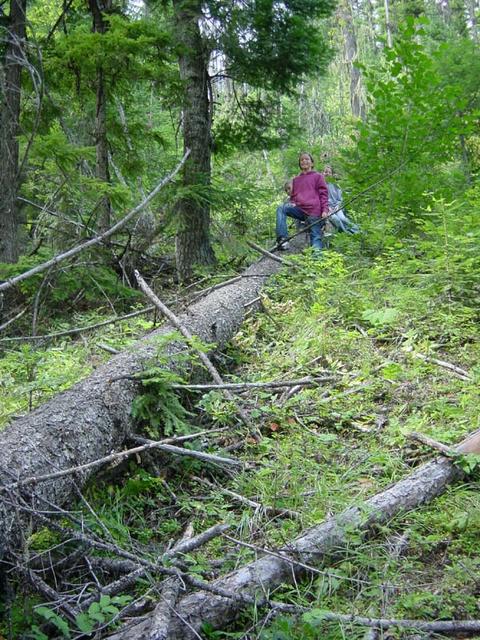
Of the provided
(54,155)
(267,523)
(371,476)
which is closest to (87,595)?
(267,523)

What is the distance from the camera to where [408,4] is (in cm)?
2522

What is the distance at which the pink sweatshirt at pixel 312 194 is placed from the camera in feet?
31.6

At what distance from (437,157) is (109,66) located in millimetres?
4660

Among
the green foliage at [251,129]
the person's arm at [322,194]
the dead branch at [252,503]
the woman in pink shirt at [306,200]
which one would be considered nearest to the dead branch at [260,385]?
the dead branch at [252,503]

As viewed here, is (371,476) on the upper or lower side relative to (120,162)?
lower

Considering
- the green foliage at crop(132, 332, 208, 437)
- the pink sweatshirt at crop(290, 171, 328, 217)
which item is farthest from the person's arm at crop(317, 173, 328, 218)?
the green foliage at crop(132, 332, 208, 437)

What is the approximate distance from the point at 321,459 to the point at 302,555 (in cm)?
122

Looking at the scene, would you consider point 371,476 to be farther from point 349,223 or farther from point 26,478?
point 349,223

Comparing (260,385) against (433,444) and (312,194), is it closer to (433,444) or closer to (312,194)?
(433,444)

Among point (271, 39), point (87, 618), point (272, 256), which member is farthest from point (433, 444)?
point (271, 39)

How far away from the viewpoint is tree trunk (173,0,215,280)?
31.6ft

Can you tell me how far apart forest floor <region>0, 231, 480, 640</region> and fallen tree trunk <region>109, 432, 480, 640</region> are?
62mm

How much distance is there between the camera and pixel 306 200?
9.64 meters

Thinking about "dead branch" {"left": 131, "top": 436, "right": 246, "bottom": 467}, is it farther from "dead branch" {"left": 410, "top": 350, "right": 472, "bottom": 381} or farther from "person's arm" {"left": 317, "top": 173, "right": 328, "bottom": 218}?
"person's arm" {"left": 317, "top": 173, "right": 328, "bottom": 218}
